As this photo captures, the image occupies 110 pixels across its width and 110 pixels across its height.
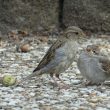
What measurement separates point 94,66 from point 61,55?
1.37 ft

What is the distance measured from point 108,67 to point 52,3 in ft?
13.6

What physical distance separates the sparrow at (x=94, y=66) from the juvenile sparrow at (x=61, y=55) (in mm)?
149

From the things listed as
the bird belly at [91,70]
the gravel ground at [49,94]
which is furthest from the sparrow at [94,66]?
the gravel ground at [49,94]

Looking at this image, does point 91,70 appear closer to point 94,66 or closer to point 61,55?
point 94,66

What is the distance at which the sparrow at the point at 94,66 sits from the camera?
7.58 metres

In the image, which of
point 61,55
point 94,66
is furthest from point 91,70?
point 61,55

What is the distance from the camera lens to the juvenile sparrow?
25.2 feet

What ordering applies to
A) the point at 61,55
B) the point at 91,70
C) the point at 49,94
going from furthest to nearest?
1. the point at 61,55
2. the point at 91,70
3. the point at 49,94

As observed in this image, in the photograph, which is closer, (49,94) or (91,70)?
(49,94)

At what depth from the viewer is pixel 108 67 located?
7.64 meters

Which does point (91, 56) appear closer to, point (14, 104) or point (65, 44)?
point (65, 44)

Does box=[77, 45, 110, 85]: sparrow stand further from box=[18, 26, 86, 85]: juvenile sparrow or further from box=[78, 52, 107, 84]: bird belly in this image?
box=[18, 26, 86, 85]: juvenile sparrow

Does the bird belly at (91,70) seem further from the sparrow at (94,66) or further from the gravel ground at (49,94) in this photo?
the gravel ground at (49,94)

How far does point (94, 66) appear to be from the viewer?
759 centimetres
